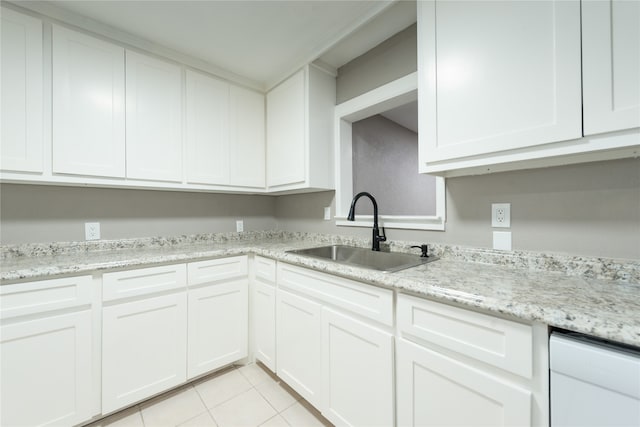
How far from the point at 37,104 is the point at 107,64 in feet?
1.43

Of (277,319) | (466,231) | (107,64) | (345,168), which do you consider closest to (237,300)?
(277,319)

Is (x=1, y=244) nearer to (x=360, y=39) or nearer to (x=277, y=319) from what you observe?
(x=277, y=319)

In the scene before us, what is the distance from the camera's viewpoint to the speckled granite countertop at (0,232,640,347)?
0.67m

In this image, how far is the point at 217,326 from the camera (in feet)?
5.70

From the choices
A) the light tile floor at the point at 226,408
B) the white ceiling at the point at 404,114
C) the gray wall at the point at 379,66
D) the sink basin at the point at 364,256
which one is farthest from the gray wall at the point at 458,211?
the white ceiling at the point at 404,114

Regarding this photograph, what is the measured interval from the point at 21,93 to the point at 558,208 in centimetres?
263

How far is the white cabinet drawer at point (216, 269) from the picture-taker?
5.39ft

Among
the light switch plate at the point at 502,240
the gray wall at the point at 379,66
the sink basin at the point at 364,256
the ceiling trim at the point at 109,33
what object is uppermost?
the ceiling trim at the point at 109,33

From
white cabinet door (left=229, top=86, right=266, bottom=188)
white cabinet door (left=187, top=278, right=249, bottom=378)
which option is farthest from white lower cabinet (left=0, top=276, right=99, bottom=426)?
white cabinet door (left=229, top=86, right=266, bottom=188)

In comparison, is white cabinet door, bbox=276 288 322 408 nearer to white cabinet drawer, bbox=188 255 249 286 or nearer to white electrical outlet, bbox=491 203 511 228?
white cabinet drawer, bbox=188 255 249 286

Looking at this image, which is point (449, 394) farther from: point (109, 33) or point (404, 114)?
point (404, 114)

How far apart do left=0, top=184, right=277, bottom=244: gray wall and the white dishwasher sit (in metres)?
2.28

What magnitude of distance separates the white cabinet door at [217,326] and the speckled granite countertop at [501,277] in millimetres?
254

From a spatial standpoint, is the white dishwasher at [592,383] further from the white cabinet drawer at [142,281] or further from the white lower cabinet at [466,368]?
the white cabinet drawer at [142,281]
